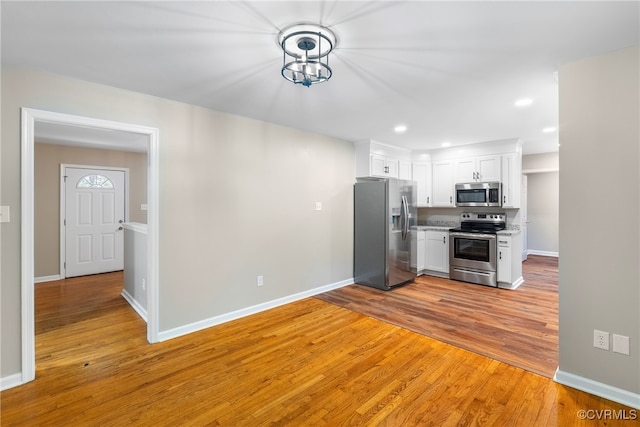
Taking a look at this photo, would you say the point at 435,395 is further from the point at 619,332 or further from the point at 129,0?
the point at 129,0

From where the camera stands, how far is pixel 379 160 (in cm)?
511

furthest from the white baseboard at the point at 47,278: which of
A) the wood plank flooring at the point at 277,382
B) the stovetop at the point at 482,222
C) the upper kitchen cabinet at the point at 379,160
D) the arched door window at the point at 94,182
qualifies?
the stovetop at the point at 482,222

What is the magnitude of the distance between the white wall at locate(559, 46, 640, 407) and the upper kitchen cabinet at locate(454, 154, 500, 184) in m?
3.03

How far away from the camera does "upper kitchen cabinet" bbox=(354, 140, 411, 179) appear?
16.2 ft

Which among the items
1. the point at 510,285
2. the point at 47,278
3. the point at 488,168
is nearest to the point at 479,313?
the point at 510,285

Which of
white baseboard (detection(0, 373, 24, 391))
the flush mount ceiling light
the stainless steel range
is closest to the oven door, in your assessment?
the stainless steel range

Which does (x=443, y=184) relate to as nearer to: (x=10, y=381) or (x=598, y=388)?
(x=598, y=388)

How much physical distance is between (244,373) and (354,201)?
330cm

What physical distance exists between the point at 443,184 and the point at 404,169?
0.80 meters

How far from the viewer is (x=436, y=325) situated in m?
3.32

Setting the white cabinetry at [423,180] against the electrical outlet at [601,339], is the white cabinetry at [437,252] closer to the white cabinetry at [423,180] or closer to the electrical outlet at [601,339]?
the white cabinetry at [423,180]

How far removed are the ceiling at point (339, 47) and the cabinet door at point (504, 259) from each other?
214 cm

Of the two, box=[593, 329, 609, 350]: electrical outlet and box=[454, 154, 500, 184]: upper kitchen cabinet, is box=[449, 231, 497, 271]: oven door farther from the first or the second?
box=[593, 329, 609, 350]: electrical outlet

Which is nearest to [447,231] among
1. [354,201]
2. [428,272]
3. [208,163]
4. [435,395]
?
[428,272]
